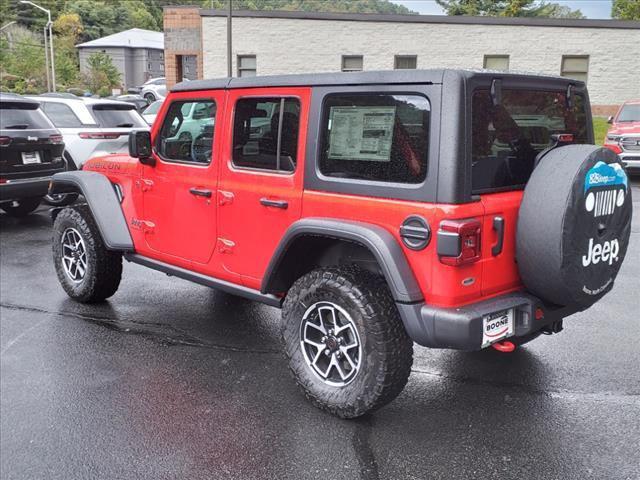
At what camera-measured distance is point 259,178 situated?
3.87 metres

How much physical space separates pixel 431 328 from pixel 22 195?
7416 mm

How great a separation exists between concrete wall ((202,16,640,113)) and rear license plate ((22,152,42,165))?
681 inches

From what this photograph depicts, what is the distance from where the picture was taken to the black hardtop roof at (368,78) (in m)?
3.03

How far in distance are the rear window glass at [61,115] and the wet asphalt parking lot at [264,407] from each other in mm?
6139

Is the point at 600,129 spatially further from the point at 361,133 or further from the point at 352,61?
the point at 361,133

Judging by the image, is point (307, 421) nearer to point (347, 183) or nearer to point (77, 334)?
point (347, 183)

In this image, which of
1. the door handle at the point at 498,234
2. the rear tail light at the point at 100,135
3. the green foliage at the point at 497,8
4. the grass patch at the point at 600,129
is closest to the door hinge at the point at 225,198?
the door handle at the point at 498,234

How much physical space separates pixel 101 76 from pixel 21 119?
4871 centimetres

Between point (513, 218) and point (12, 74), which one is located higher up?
point (12, 74)

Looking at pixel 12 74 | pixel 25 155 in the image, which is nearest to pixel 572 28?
pixel 25 155

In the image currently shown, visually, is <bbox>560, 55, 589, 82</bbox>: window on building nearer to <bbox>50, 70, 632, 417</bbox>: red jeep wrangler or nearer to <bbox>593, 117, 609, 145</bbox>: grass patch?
<bbox>593, 117, 609, 145</bbox>: grass patch

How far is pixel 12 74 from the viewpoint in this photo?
170ft

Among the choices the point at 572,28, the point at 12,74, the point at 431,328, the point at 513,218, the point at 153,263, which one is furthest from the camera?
the point at 12,74

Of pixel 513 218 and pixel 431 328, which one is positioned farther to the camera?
pixel 513 218
